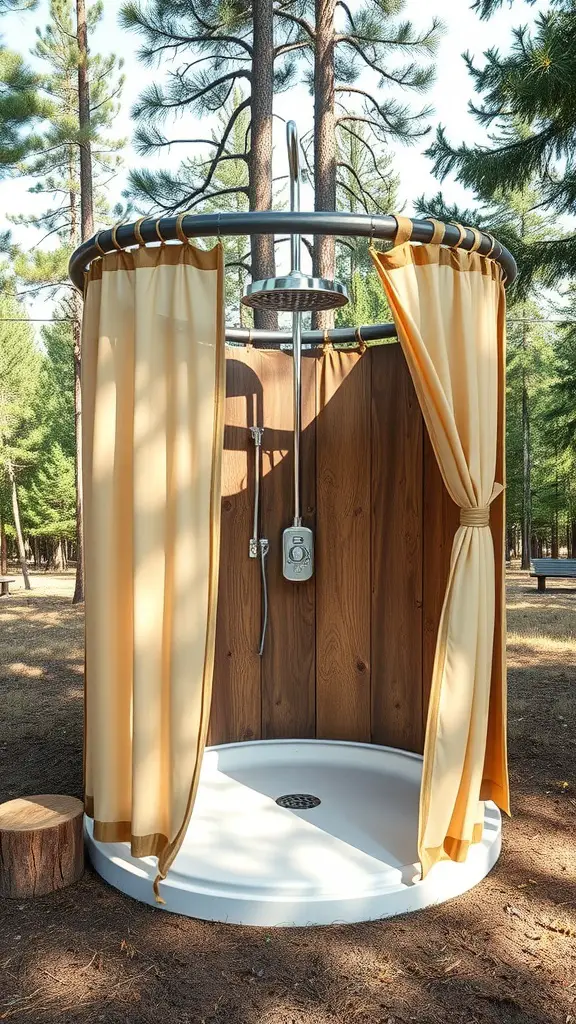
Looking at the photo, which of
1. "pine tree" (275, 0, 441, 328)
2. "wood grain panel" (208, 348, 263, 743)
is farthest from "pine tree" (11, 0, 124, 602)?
"wood grain panel" (208, 348, 263, 743)

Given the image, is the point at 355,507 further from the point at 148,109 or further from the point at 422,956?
the point at 148,109

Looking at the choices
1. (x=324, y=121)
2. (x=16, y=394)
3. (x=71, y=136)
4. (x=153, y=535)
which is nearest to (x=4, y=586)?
(x=16, y=394)

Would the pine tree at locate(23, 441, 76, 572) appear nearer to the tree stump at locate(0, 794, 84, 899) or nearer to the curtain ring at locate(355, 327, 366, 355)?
the curtain ring at locate(355, 327, 366, 355)

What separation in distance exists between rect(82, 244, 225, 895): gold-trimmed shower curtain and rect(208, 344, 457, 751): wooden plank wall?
3.42 ft

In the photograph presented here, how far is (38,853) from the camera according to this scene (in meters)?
2.37

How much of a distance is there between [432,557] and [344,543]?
422mm

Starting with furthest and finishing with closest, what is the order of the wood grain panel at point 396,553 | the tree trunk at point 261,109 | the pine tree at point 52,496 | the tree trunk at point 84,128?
the pine tree at point 52,496, the tree trunk at point 84,128, the tree trunk at point 261,109, the wood grain panel at point 396,553

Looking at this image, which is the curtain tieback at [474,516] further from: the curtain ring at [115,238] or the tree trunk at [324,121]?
the tree trunk at [324,121]

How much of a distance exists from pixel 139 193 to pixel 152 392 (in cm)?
646

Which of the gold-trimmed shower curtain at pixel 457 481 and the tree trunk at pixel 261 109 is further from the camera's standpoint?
the tree trunk at pixel 261 109

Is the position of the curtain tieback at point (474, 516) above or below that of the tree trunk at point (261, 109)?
below

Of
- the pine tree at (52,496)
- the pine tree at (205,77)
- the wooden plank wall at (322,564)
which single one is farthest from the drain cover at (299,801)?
the pine tree at (52,496)

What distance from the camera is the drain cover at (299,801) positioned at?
2.86m

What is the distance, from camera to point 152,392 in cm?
226
